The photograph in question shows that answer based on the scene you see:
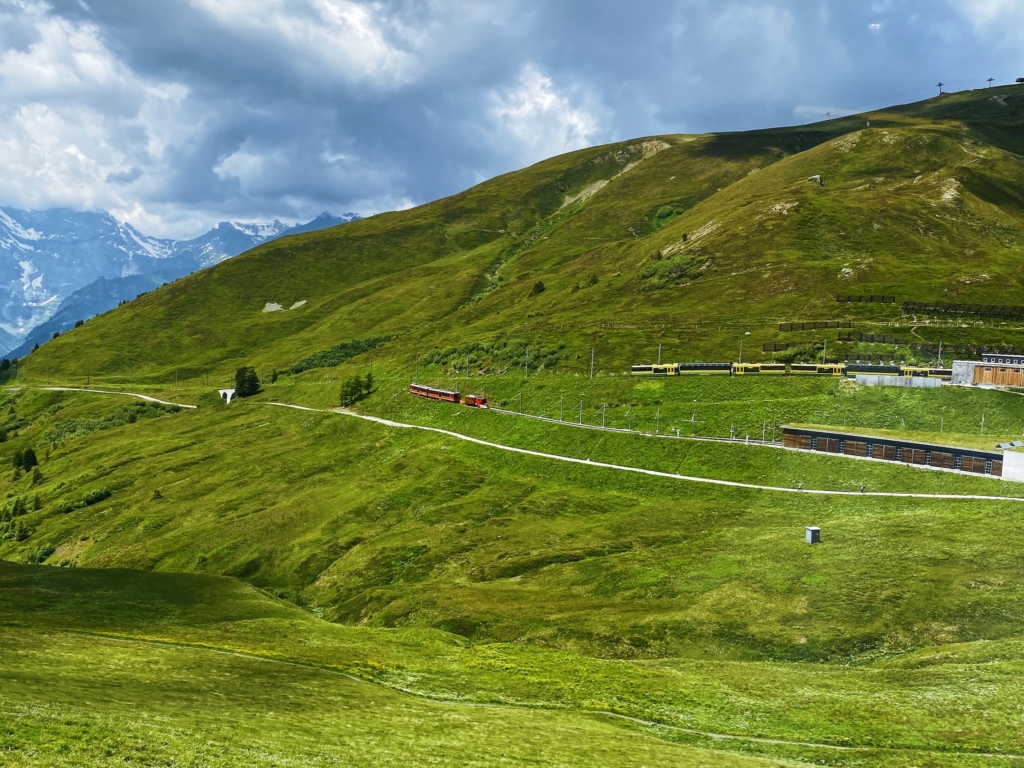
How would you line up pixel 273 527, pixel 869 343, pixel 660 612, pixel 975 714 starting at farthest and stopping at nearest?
1. pixel 869 343
2. pixel 273 527
3. pixel 660 612
4. pixel 975 714

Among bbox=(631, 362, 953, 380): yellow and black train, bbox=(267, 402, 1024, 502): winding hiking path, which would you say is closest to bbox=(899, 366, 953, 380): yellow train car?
bbox=(631, 362, 953, 380): yellow and black train

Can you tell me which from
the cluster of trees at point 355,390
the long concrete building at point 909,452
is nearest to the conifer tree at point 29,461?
the cluster of trees at point 355,390

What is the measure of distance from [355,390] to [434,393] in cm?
3130

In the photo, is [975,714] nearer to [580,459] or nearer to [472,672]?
[472,672]

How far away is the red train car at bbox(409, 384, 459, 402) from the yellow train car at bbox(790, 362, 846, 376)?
74.4 m

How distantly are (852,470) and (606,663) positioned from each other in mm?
58042

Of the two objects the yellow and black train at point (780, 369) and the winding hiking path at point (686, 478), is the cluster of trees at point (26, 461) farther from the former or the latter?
the yellow and black train at point (780, 369)

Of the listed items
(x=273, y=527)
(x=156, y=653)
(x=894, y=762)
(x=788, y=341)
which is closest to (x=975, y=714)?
(x=894, y=762)

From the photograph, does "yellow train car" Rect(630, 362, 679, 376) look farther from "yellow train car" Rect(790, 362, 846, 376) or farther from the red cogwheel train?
the red cogwheel train

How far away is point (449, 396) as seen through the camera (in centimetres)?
15925

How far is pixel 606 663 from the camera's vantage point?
53531 millimetres

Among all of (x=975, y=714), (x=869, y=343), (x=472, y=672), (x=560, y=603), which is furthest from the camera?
(x=869, y=343)

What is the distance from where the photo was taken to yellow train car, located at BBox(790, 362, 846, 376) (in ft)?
430

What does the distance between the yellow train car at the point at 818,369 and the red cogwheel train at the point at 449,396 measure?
219 ft
